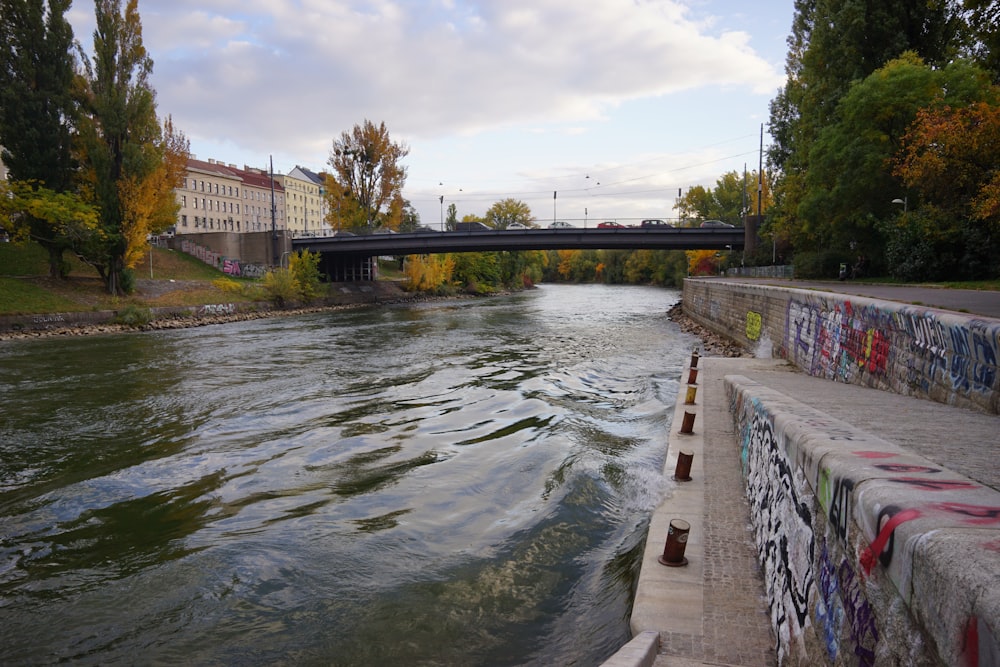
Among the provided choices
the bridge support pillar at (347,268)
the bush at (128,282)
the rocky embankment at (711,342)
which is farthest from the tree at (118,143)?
the rocky embankment at (711,342)

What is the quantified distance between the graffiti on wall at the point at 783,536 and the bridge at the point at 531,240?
40.2 meters

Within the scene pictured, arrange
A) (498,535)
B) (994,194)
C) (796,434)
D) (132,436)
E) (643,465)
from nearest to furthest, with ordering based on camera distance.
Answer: (796,434)
(498,535)
(643,465)
(132,436)
(994,194)

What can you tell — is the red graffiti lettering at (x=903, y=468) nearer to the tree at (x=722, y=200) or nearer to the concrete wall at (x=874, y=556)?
the concrete wall at (x=874, y=556)

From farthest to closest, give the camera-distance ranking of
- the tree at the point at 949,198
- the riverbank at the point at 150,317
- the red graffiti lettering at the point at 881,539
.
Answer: the riverbank at the point at 150,317
the tree at the point at 949,198
the red graffiti lettering at the point at 881,539

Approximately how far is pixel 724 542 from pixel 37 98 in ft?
150

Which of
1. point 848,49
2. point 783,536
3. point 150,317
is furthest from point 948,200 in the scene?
point 150,317

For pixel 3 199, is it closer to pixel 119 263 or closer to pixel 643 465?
pixel 119 263

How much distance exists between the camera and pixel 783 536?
4504mm

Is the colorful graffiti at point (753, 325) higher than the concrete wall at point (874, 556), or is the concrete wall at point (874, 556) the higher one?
the concrete wall at point (874, 556)

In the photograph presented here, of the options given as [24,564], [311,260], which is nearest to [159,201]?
[311,260]

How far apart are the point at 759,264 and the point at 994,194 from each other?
31382 mm

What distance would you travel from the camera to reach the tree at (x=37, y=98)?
35.8 m

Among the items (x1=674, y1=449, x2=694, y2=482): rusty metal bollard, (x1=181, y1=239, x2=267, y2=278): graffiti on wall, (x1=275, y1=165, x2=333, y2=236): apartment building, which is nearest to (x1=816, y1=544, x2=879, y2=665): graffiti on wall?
(x1=674, y1=449, x2=694, y2=482): rusty metal bollard

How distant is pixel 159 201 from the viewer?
134 feet
